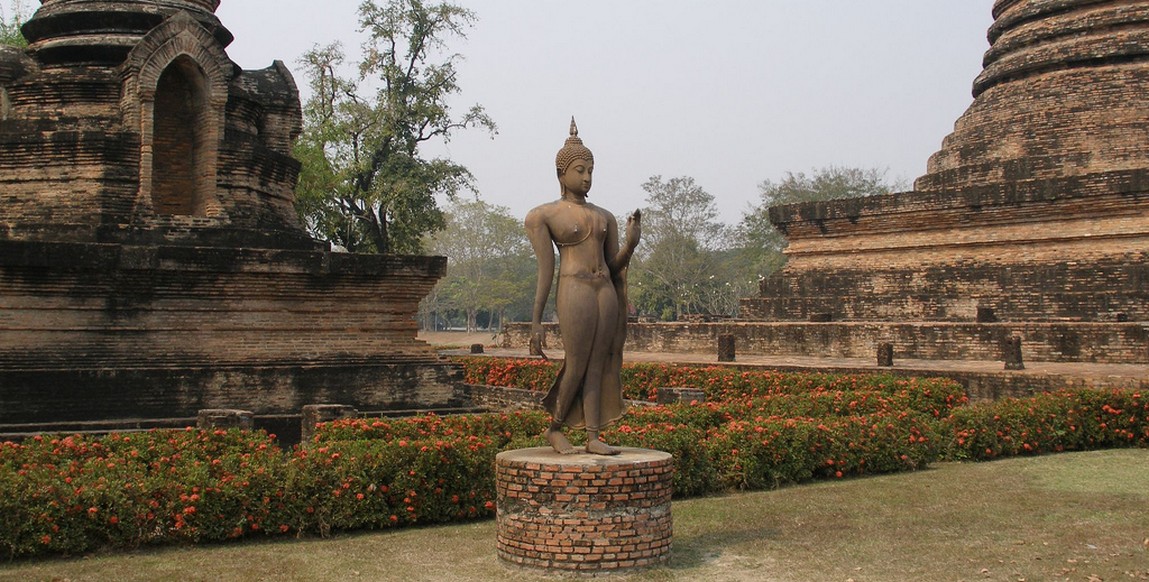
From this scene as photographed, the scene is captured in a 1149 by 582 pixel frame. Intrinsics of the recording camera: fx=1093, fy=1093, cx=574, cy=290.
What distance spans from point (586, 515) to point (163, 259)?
304 inches

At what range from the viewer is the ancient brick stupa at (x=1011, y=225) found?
20.6 metres

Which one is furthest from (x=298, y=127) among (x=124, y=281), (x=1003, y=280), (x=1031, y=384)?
(x=1003, y=280)

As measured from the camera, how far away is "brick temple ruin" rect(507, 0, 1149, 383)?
20.6m

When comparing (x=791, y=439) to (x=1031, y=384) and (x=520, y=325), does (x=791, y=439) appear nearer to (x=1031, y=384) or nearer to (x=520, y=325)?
(x=1031, y=384)

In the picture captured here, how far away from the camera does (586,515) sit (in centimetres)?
611

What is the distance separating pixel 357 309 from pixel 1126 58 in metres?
18.3

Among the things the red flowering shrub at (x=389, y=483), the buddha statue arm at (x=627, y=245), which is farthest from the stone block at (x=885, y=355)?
the buddha statue arm at (x=627, y=245)

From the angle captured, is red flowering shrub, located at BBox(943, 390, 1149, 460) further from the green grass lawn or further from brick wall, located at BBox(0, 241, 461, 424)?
brick wall, located at BBox(0, 241, 461, 424)

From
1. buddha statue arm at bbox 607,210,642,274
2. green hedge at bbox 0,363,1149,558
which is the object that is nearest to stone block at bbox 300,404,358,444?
green hedge at bbox 0,363,1149,558

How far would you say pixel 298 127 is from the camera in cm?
1577

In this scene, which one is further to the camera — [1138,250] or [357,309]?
[1138,250]

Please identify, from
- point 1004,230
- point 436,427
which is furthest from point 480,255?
point 436,427

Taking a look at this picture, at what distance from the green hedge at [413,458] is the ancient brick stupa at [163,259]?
3.16 meters

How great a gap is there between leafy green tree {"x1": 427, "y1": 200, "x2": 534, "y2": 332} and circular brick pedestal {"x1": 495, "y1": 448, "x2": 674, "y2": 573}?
73.6 metres
